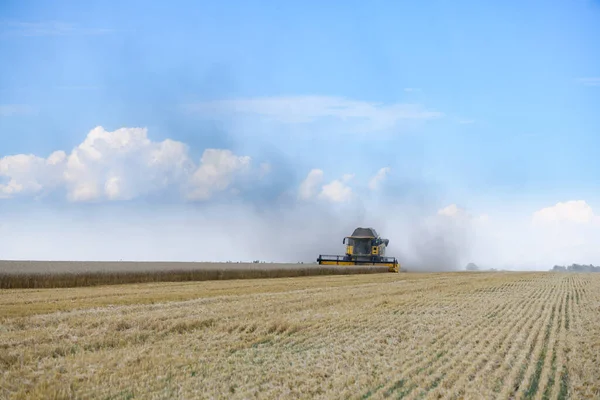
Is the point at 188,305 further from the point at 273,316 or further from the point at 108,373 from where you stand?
the point at 108,373

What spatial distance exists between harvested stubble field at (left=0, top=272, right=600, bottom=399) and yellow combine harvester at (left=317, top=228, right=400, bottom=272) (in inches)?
1462

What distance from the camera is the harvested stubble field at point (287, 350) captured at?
26.9ft

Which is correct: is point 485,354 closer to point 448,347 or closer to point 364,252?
point 448,347

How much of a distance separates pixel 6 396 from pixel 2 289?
639 inches

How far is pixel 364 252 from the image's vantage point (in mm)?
56750

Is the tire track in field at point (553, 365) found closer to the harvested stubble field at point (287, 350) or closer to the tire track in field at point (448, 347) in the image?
the harvested stubble field at point (287, 350)

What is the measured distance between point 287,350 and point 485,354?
11.7 feet

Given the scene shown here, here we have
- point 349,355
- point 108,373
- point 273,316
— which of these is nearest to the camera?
point 108,373

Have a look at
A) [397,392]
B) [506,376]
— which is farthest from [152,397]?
[506,376]

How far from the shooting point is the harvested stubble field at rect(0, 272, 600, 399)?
26.9 feet

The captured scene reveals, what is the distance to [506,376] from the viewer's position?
30.2 ft

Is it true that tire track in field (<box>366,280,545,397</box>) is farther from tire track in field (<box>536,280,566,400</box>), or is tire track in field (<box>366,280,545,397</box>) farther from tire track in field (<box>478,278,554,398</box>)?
tire track in field (<box>536,280,566,400</box>)

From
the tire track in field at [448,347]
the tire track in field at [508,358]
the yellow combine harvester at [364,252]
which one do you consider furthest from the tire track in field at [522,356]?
the yellow combine harvester at [364,252]

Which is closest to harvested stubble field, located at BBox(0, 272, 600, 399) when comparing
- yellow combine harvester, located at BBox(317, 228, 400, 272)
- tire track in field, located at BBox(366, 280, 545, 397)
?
tire track in field, located at BBox(366, 280, 545, 397)
